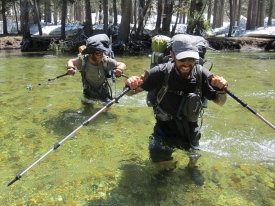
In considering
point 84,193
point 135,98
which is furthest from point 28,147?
point 135,98

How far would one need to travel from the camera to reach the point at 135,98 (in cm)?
1022

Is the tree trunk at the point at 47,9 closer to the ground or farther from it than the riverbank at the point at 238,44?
farther from it

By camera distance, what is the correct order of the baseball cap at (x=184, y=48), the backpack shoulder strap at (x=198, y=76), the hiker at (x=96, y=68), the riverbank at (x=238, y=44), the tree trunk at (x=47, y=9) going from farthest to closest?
the tree trunk at (x=47, y=9) → the riverbank at (x=238, y=44) → the hiker at (x=96, y=68) → the backpack shoulder strap at (x=198, y=76) → the baseball cap at (x=184, y=48)

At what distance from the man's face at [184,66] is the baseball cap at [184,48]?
0.09m

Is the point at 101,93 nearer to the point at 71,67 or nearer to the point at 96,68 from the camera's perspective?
the point at 96,68

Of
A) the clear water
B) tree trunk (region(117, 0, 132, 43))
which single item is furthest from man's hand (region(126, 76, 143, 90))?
tree trunk (region(117, 0, 132, 43))

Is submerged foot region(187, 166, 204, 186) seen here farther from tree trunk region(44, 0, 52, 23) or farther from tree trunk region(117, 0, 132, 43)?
tree trunk region(44, 0, 52, 23)

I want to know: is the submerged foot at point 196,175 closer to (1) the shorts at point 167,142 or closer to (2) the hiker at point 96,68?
(1) the shorts at point 167,142

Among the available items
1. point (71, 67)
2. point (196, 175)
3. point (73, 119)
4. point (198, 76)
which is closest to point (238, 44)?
point (73, 119)

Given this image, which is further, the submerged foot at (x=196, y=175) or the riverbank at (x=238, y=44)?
the riverbank at (x=238, y=44)

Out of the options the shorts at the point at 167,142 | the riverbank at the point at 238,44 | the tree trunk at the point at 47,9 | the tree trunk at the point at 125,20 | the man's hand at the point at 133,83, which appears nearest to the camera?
the man's hand at the point at 133,83

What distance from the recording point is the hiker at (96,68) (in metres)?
6.66

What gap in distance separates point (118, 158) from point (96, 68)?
2.62 m

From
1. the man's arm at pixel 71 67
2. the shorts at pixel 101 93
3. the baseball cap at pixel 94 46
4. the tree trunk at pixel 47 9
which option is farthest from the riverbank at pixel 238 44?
the baseball cap at pixel 94 46
